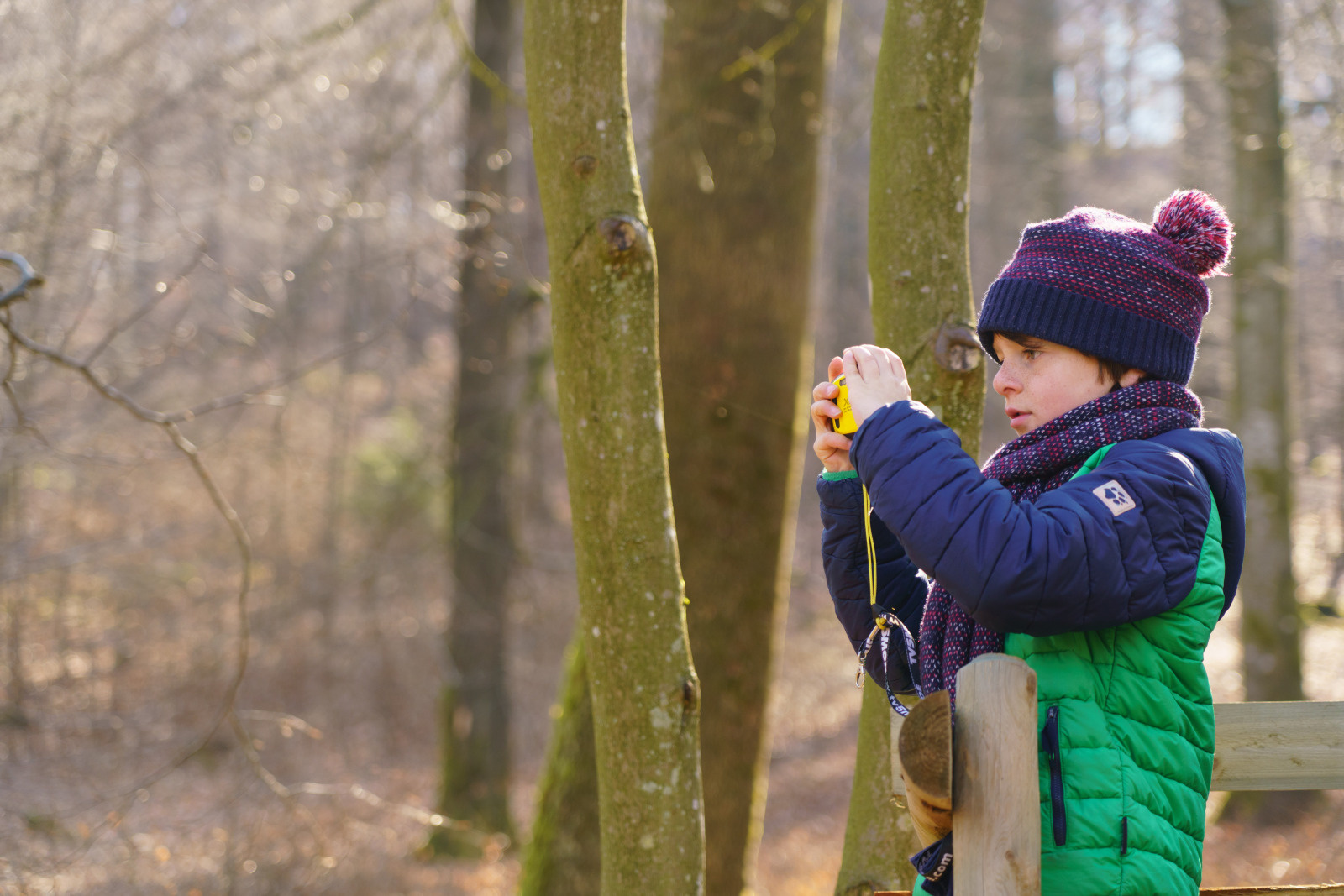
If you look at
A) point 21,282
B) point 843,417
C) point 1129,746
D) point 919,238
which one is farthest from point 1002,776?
point 21,282

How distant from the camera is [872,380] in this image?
172 centimetres

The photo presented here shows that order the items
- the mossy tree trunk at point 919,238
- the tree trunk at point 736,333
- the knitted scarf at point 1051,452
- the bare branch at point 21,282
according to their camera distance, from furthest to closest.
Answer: the tree trunk at point 736,333 → the bare branch at point 21,282 → the mossy tree trunk at point 919,238 → the knitted scarf at point 1051,452

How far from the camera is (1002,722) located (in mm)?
1451

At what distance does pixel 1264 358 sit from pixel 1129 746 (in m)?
7.49

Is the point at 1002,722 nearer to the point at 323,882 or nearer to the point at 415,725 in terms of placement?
the point at 323,882

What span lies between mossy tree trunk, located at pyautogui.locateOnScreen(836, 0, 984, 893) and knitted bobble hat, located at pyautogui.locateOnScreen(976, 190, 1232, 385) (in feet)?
2.76

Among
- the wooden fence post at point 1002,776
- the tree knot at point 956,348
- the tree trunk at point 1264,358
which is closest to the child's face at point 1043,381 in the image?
the wooden fence post at point 1002,776

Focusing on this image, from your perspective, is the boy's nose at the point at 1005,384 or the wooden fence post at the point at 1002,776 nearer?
the wooden fence post at the point at 1002,776

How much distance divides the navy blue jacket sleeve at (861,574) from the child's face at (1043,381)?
331 mm

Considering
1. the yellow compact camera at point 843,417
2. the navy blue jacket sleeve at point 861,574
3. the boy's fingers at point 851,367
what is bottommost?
the navy blue jacket sleeve at point 861,574

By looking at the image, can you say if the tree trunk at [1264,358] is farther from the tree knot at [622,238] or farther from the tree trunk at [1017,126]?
the tree knot at [622,238]

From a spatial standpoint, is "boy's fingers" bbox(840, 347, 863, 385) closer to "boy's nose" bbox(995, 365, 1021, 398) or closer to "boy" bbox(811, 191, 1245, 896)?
"boy" bbox(811, 191, 1245, 896)

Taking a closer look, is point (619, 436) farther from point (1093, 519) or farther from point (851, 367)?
point (1093, 519)

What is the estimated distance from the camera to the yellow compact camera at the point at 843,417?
5.89 ft
